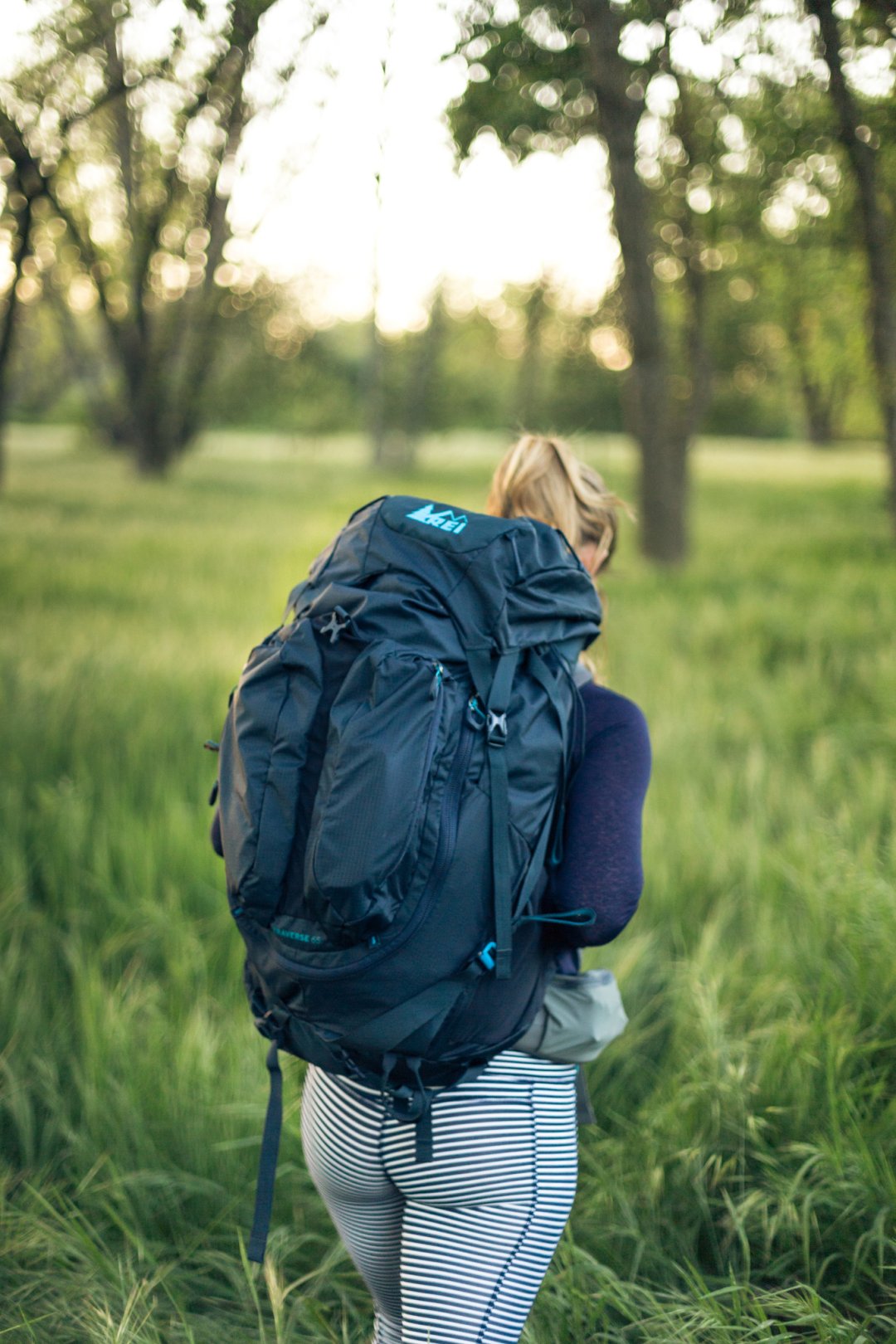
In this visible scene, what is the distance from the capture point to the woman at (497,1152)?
1454 mm

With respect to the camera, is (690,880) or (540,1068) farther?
(690,880)

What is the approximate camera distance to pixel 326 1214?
243 centimetres

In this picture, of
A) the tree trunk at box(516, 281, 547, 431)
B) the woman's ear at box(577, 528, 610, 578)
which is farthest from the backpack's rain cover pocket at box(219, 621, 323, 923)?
the tree trunk at box(516, 281, 547, 431)

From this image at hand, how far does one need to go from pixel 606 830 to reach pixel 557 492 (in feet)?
A: 2.19

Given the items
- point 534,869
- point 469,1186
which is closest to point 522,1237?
point 469,1186

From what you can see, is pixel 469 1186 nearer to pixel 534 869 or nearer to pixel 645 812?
pixel 534 869

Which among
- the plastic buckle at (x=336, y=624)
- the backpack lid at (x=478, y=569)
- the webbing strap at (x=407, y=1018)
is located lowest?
the webbing strap at (x=407, y=1018)

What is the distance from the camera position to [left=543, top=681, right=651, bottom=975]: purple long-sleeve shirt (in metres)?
1.49

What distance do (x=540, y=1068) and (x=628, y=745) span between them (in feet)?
1.68

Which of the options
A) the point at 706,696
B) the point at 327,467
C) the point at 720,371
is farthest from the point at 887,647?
the point at 720,371

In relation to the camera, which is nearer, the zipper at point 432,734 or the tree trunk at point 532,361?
the zipper at point 432,734

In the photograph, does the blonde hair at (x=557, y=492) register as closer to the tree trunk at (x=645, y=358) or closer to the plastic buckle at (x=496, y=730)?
the plastic buckle at (x=496, y=730)

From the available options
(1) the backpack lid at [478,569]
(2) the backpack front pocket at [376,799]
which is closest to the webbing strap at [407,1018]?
(2) the backpack front pocket at [376,799]

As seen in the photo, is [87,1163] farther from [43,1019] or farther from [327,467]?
[327,467]
